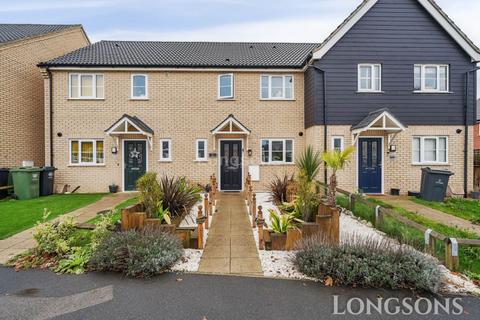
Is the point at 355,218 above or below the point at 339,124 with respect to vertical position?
below

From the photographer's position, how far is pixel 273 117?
1275 centimetres

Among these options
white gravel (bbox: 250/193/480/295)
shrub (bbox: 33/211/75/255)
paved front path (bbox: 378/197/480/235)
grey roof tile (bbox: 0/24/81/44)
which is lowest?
white gravel (bbox: 250/193/480/295)

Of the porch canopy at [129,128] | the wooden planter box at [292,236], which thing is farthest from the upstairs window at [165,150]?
the wooden planter box at [292,236]

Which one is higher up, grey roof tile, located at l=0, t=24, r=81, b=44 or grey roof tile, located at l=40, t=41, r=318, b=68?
grey roof tile, located at l=0, t=24, r=81, b=44

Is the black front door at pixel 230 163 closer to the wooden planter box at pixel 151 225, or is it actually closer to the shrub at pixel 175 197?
the shrub at pixel 175 197

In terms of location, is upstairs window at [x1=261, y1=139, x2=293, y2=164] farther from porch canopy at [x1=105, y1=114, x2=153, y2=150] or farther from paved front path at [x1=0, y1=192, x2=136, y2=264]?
paved front path at [x1=0, y1=192, x2=136, y2=264]

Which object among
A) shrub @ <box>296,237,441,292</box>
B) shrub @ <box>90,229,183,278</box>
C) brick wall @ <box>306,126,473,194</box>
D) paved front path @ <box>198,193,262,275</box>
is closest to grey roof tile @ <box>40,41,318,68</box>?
brick wall @ <box>306,126,473,194</box>

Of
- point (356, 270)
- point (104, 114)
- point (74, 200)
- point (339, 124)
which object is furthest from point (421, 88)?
point (74, 200)

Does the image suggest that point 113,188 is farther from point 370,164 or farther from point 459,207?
point 459,207

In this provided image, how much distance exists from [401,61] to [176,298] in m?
12.9

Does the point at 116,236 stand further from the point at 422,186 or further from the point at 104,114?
the point at 422,186

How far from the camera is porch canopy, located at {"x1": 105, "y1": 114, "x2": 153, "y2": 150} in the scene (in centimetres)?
1155

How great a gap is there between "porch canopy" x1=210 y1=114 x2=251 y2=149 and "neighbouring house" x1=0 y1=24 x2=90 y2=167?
9.14m

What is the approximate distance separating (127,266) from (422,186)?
37.1 feet
